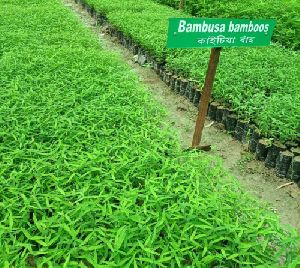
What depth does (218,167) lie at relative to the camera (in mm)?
3160

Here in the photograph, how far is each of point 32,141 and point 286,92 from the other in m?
3.82

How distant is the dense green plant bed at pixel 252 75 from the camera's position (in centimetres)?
471

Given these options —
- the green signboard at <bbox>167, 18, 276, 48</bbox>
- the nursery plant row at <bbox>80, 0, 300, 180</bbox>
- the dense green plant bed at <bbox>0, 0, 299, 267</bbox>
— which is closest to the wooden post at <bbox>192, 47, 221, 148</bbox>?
the green signboard at <bbox>167, 18, 276, 48</bbox>

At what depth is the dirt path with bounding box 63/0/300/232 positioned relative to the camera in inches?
160

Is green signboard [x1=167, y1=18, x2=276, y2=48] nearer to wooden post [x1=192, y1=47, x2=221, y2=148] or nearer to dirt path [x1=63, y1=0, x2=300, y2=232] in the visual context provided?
wooden post [x1=192, y1=47, x2=221, y2=148]

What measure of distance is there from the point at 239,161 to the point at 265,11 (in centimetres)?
613

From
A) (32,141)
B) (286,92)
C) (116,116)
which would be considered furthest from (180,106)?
(32,141)

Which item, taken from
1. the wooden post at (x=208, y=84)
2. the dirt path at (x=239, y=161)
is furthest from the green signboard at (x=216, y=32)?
the dirt path at (x=239, y=161)

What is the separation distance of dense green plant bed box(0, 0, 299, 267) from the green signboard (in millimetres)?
896

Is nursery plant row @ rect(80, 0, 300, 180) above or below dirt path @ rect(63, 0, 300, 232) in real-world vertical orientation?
above

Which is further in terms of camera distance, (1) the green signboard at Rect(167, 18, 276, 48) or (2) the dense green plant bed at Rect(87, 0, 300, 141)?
(2) the dense green plant bed at Rect(87, 0, 300, 141)

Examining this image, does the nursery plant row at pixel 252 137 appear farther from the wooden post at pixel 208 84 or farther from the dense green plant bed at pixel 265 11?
the dense green plant bed at pixel 265 11

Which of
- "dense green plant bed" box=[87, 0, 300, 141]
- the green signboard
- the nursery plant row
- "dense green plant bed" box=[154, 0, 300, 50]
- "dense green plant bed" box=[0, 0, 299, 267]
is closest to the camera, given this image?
"dense green plant bed" box=[0, 0, 299, 267]

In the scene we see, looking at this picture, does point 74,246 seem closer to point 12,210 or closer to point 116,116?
point 12,210
